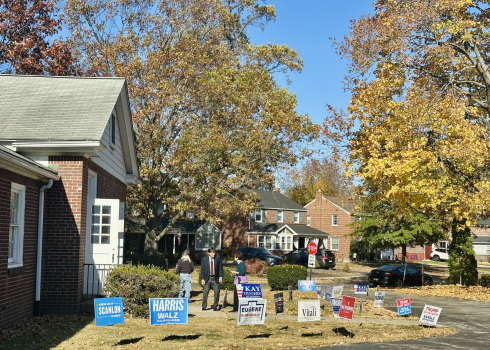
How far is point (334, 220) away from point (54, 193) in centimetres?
5209

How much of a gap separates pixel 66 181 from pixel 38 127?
5.38 feet

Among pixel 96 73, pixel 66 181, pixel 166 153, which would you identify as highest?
pixel 96 73

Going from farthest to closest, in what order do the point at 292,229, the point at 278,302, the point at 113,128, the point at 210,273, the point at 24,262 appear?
the point at 292,229 < the point at 113,128 < the point at 210,273 < the point at 278,302 < the point at 24,262

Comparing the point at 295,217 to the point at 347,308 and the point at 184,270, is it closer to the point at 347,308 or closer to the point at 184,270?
the point at 184,270

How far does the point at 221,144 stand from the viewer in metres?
31.2

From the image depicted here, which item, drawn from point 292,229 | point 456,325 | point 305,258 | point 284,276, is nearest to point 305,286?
point 456,325

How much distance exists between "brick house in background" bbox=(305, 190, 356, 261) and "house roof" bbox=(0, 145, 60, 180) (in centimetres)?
5074

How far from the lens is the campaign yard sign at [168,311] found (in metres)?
11.2

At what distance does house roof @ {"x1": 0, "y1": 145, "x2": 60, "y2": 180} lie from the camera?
37.3 feet

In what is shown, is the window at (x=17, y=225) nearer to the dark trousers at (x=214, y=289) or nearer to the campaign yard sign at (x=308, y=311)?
the dark trousers at (x=214, y=289)

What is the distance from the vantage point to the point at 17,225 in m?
13.0

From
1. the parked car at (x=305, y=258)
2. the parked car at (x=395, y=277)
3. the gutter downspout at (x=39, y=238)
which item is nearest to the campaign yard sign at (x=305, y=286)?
the gutter downspout at (x=39, y=238)

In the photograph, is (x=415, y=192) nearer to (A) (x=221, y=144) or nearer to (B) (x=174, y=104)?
(A) (x=221, y=144)

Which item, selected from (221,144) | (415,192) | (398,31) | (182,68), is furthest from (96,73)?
(415,192)
